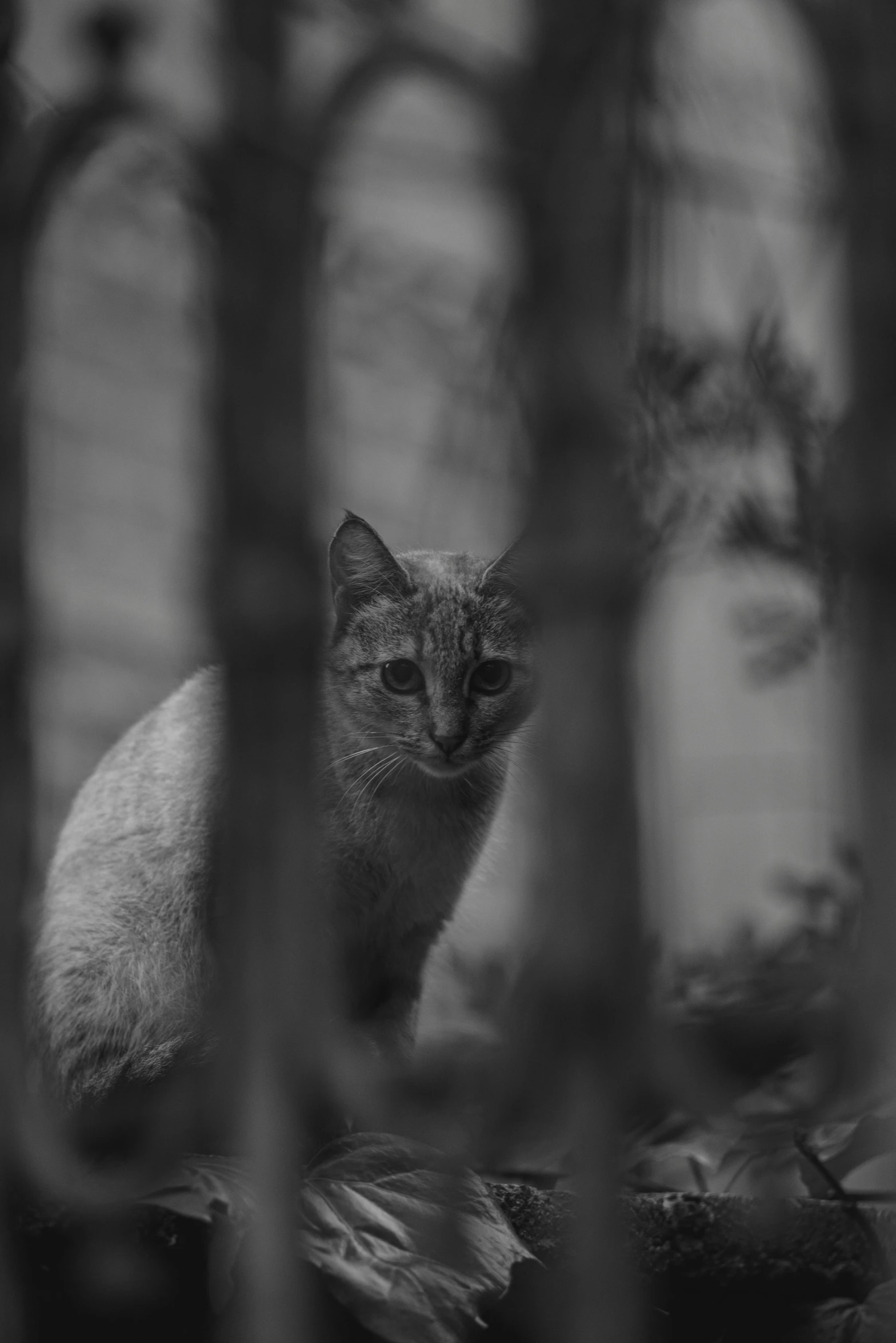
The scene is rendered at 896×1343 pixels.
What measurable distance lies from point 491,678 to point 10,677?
3.20ft

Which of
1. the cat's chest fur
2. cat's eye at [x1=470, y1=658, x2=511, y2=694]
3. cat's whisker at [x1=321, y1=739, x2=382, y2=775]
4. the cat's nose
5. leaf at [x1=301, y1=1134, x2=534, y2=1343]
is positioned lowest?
leaf at [x1=301, y1=1134, x2=534, y2=1343]

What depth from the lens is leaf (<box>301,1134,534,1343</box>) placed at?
1.28 meters

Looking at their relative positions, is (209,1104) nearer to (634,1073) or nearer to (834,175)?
(634,1073)

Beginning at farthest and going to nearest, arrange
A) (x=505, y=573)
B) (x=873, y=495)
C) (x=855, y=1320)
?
(x=505, y=573), (x=855, y=1320), (x=873, y=495)

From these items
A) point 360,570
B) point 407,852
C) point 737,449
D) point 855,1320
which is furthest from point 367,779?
point 855,1320

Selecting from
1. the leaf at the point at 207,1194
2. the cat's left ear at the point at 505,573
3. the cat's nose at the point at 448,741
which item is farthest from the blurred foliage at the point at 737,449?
the leaf at the point at 207,1194

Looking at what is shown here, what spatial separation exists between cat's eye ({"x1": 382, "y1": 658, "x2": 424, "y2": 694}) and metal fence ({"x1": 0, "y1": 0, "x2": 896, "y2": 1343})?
41.6 inches

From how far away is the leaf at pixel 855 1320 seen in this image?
4.59ft

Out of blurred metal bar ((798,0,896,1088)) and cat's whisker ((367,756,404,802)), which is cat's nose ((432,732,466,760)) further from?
blurred metal bar ((798,0,896,1088))

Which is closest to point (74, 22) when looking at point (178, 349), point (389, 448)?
point (178, 349)

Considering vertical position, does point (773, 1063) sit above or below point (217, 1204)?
above

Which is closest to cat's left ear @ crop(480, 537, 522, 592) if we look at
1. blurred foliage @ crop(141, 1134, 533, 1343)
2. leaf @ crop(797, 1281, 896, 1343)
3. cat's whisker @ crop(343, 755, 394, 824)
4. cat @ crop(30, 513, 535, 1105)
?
cat @ crop(30, 513, 535, 1105)

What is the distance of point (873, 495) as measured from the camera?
41.2 inches

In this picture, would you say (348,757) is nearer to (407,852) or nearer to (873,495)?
(407,852)
